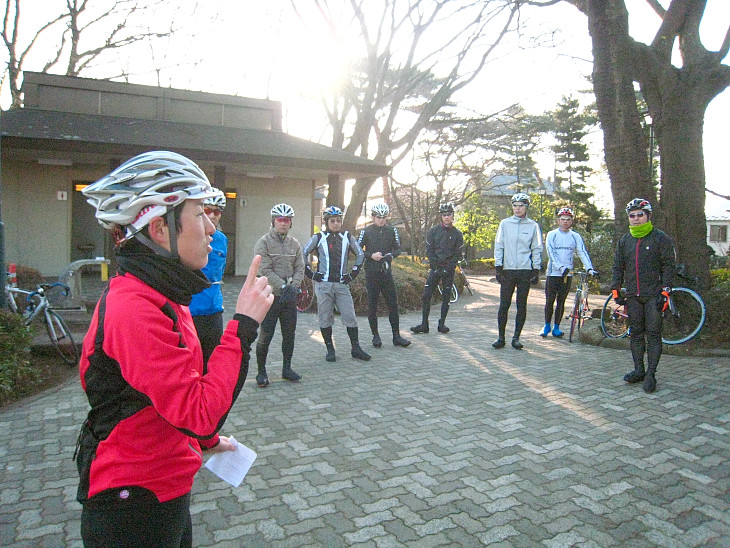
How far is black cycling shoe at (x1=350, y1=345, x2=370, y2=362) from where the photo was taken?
25.6 ft

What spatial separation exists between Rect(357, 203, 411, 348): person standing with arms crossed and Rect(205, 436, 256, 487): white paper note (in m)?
6.50

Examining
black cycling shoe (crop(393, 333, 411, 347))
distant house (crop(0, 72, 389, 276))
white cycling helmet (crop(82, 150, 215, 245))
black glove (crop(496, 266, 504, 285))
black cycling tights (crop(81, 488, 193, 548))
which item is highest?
distant house (crop(0, 72, 389, 276))

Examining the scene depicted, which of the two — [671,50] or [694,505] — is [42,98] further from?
[694,505]

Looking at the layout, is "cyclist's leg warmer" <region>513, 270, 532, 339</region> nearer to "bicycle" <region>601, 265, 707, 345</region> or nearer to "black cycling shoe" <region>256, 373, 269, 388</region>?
"bicycle" <region>601, 265, 707, 345</region>

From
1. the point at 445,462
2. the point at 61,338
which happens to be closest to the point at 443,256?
the point at 445,462

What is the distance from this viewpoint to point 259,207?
1814 cm

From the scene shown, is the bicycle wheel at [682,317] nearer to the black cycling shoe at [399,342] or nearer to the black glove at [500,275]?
the black glove at [500,275]

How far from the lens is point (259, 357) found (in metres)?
6.54

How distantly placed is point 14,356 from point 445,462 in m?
4.87

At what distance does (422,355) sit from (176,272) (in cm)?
663

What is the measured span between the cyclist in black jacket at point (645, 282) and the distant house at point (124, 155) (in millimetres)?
10300

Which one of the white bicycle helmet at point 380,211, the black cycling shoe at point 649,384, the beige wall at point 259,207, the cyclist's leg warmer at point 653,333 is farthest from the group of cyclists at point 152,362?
the beige wall at point 259,207

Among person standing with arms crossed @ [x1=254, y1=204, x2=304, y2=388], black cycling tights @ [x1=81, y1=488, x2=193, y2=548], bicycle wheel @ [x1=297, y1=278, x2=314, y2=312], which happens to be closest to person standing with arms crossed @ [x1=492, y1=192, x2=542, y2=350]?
person standing with arms crossed @ [x1=254, y1=204, x2=304, y2=388]

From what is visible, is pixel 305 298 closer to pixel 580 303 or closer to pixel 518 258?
pixel 518 258
